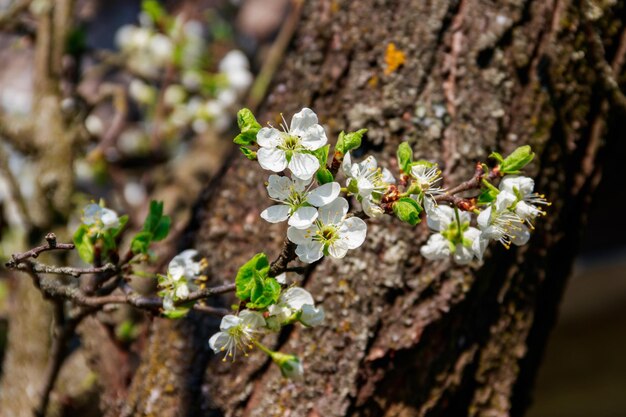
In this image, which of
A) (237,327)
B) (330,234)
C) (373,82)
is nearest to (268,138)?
(330,234)

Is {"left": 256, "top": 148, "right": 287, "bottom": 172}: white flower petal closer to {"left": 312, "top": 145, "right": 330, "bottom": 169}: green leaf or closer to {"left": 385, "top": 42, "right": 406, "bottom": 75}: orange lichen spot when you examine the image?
{"left": 312, "top": 145, "right": 330, "bottom": 169}: green leaf

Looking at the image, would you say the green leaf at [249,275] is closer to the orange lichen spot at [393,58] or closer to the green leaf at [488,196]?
the green leaf at [488,196]

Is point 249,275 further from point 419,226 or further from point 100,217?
point 419,226

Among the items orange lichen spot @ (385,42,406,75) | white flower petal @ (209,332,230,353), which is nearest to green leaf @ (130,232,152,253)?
white flower petal @ (209,332,230,353)

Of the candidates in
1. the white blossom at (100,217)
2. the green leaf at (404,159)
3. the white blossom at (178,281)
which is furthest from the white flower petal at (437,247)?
the white blossom at (100,217)

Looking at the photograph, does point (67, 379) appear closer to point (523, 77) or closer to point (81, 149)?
point (81, 149)

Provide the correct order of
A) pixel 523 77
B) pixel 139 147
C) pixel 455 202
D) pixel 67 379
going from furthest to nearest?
Result: pixel 139 147, pixel 67 379, pixel 523 77, pixel 455 202

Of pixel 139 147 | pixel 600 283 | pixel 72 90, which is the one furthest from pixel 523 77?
pixel 600 283

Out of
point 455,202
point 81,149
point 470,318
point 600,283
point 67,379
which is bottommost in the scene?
point 600,283
